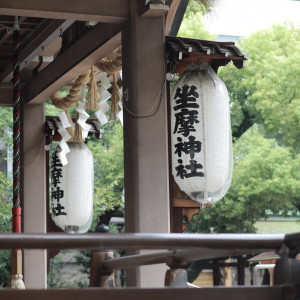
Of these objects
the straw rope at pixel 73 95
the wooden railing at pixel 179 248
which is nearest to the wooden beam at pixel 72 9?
the straw rope at pixel 73 95

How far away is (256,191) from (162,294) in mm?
11836

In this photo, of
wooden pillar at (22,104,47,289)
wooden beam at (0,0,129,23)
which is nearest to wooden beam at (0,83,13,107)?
wooden pillar at (22,104,47,289)

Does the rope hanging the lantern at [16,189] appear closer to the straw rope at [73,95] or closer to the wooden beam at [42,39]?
the wooden beam at [42,39]

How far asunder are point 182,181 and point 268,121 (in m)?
10.4

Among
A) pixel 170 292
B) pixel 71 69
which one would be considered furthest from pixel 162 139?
pixel 170 292

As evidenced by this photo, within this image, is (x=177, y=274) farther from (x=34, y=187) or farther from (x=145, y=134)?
(x=34, y=187)

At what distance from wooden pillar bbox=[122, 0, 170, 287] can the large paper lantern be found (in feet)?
0.63

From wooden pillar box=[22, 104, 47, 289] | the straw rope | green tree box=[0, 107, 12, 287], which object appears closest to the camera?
the straw rope

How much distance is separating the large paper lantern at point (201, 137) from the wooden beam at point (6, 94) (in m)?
3.46

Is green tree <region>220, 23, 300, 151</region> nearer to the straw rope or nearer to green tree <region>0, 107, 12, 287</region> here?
green tree <region>0, 107, 12, 287</region>

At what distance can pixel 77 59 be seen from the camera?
196 inches

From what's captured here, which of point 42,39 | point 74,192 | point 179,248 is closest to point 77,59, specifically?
point 42,39

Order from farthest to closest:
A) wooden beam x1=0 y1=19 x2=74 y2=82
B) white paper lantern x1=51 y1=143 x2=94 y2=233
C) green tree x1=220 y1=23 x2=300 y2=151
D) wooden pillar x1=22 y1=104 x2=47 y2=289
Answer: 1. green tree x1=220 y1=23 x2=300 y2=151
2. wooden pillar x1=22 y1=104 x2=47 y2=289
3. white paper lantern x1=51 y1=143 x2=94 y2=233
4. wooden beam x1=0 y1=19 x2=74 y2=82

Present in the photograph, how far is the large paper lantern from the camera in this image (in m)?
4.00
